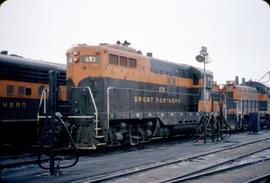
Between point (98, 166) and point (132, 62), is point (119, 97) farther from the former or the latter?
point (98, 166)

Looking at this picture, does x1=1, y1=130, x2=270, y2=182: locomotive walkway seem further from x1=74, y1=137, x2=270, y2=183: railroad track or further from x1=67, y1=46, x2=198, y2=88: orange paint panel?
x1=67, y1=46, x2=198, y2=88: orange paint panel

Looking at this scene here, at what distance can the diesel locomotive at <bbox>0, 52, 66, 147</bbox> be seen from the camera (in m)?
16.4

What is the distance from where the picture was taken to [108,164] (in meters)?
12.9

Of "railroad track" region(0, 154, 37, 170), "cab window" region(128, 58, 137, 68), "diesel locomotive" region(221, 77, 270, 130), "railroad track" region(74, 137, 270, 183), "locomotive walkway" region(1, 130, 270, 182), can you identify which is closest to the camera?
"railroad track" region(74, 137, 270, 183)

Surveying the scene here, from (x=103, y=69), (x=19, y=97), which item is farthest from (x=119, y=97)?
(x=19, y=97)

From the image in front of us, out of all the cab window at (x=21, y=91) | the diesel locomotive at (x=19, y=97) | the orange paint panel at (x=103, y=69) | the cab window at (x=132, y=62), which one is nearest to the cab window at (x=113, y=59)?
the orange paint panel at (x=103, y=69)

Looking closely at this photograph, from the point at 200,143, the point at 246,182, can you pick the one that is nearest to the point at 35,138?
the point at 200,143

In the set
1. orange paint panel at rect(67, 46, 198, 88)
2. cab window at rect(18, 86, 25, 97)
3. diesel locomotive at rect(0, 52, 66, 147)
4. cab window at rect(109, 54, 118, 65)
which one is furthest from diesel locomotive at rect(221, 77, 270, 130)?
cab window at rect(18, 86, 25, 97)

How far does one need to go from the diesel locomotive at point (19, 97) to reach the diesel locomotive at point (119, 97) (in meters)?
2.39

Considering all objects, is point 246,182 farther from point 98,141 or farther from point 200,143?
point 200,143

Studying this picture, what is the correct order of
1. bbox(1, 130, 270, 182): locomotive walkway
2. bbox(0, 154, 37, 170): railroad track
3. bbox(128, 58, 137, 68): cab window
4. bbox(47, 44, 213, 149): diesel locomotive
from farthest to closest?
bbox(128, 58, 137, 68): cab window < bbox(47, 44, 213, 149): diesel locomotive < bbox(0, 154, 37, 170): railroad track < bbox(1, 130, 270, 182): locomotive walkway

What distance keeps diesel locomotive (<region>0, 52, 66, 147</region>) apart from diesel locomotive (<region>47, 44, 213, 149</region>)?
94.2 inches

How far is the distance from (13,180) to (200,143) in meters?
12.3

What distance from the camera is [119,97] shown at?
16.7 metres
